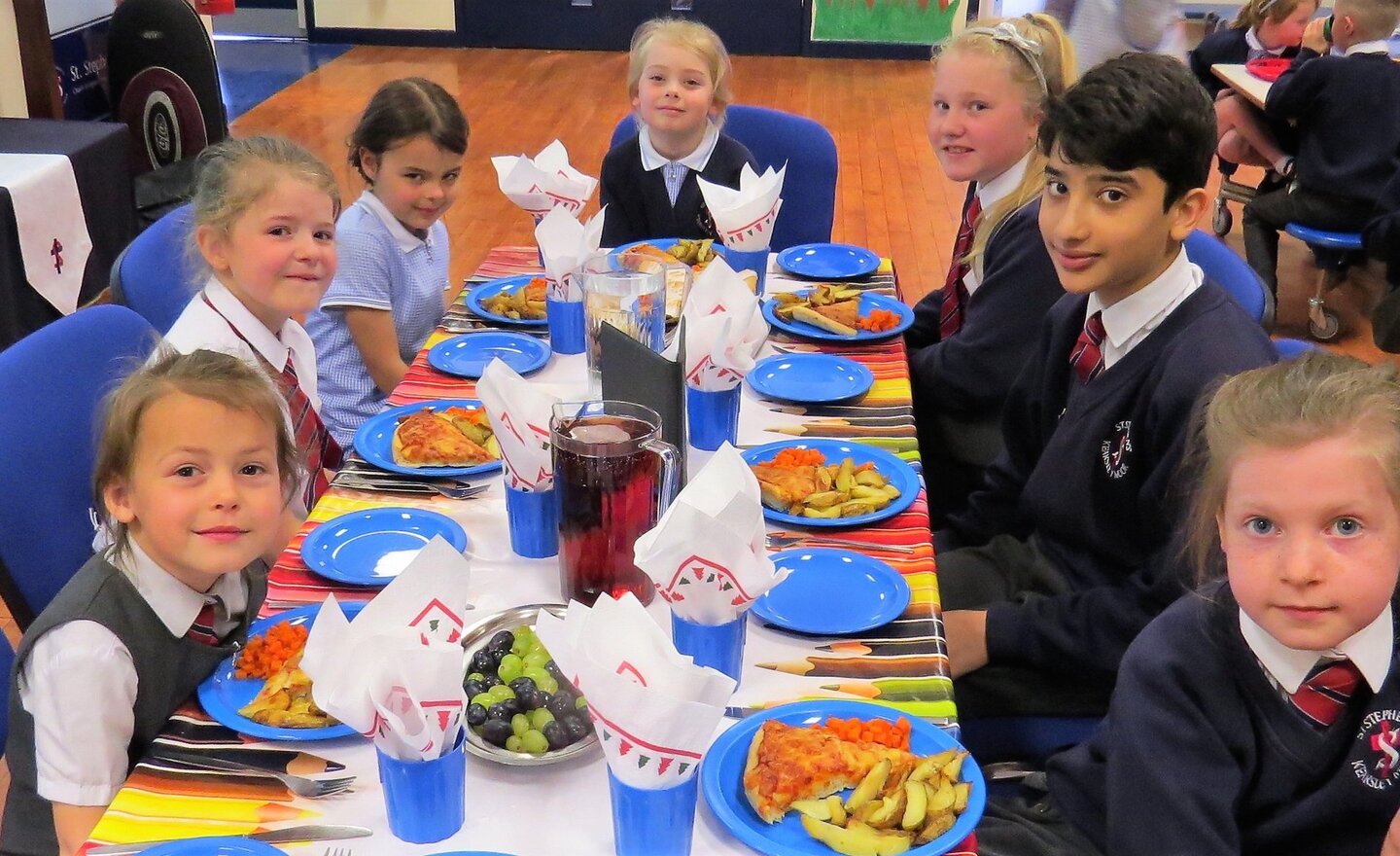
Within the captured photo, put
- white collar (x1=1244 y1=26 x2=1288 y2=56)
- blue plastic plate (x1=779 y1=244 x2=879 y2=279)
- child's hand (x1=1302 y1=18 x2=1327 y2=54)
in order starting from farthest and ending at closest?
white collar (x1=1244 y1=26 x2=1288 y2=56) → child's hand (x1=1302 y1=18 x2=1327 y2=54) → blue plastic plate (x1=779 y1=244 x2=879 y2=279)

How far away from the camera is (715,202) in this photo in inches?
91.5

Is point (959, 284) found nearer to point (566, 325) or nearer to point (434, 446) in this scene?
point (566, 325)

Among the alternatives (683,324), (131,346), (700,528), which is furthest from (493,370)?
(131,346)

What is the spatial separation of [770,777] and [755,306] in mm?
850

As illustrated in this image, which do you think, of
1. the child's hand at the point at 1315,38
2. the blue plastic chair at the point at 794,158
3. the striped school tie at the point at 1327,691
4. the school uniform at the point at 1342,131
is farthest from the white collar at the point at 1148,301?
the child's hand at the point at 1315,38

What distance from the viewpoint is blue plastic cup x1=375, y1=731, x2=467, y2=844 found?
40.5 inches

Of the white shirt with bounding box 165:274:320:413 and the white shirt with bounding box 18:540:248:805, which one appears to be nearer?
the white shirt with bounding box 18:540:248:805

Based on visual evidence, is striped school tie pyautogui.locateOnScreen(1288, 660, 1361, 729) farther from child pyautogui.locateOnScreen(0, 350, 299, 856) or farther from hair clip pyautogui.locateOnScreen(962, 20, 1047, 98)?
hair clip pyautogui.locateOnScreen(962, 20, 1047, 98)

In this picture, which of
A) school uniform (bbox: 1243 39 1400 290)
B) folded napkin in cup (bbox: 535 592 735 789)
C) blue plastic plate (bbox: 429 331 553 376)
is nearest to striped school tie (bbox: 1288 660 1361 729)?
folded napkin in cup (bbox: 535 592 735 789)

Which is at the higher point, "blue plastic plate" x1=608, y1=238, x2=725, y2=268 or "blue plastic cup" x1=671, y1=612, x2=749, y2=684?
"blue plastic cup" x1=671, y1=612, x2=749, y2=684

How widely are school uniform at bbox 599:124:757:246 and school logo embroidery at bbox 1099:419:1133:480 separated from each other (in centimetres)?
147

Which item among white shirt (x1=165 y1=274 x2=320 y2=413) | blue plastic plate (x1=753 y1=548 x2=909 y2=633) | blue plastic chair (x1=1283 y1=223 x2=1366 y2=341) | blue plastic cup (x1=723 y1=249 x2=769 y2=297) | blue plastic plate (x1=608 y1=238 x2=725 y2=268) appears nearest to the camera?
blue plastic plate (x1=753 y1=548 x2=909 y2=633)

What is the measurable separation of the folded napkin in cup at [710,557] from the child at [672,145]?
1.86m

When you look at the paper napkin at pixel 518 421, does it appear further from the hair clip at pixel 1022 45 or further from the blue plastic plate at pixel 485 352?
the hair clip at pixel 1022 45
